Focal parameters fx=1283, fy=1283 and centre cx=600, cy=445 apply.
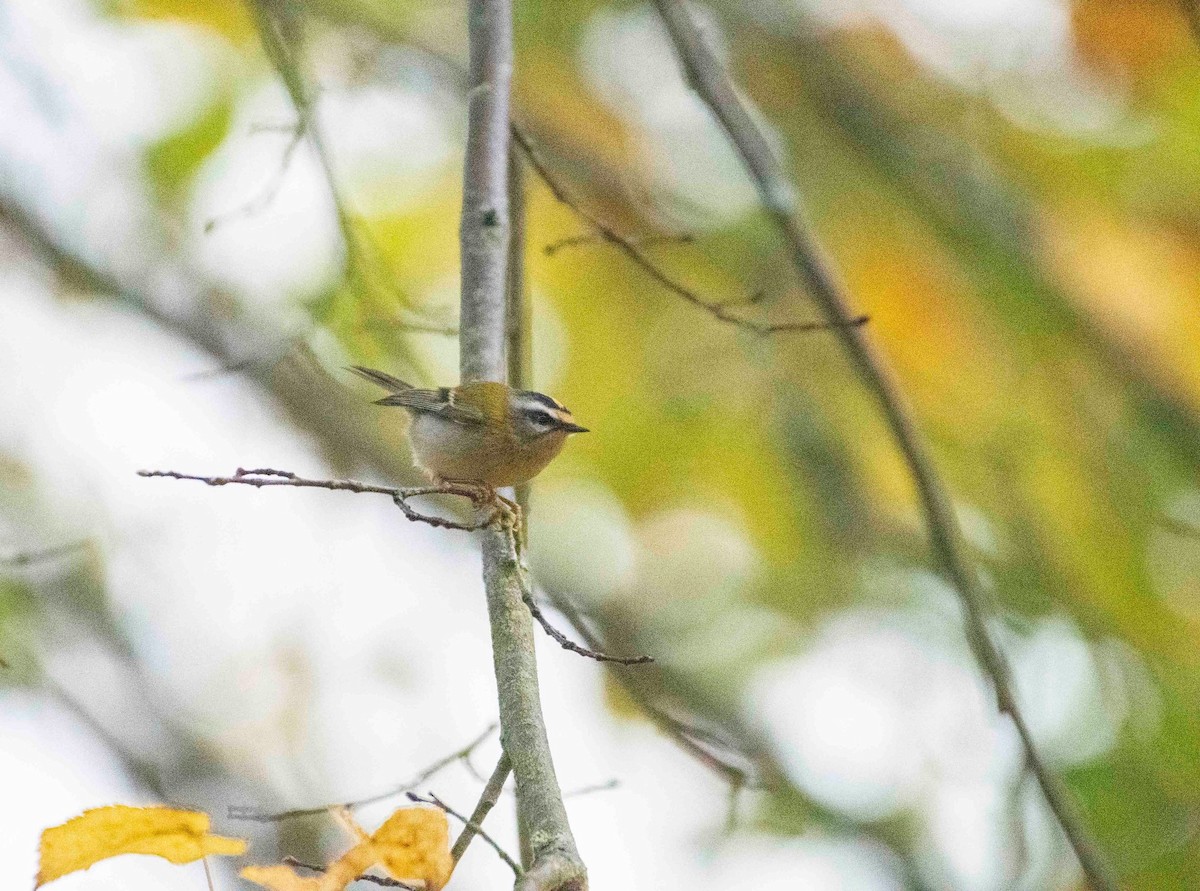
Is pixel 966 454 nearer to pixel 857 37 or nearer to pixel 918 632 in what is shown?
pixel 918 632

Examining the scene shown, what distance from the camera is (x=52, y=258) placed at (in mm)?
5582

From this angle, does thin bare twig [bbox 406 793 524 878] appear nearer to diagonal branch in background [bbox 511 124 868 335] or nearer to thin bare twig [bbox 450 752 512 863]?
thin bare twig [bbox 450 752 512 863]

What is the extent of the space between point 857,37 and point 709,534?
2.96 meters

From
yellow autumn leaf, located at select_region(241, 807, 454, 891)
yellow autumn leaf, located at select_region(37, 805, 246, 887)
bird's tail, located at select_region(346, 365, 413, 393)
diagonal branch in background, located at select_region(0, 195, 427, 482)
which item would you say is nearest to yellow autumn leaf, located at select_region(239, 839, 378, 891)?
yellow autumn leaf, located at select_region(241, 807, 454, 891)

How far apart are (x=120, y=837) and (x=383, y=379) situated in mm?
2946

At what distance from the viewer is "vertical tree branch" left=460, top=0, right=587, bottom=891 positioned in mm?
1956

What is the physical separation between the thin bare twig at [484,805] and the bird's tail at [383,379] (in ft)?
8.11

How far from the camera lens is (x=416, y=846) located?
185 cm

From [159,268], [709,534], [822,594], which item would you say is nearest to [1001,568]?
[822,594]

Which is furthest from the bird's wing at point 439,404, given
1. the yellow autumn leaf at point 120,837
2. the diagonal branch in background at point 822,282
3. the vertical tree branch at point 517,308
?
the yellow autumn leaf at point 120,837

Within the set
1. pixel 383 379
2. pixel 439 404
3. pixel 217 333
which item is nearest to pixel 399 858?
pixel 439 404

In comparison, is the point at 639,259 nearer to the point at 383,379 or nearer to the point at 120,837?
the point at 383,379

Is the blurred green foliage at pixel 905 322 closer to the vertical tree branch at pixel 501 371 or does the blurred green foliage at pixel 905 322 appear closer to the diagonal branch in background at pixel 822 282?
the diagonal branch in background at pixel 822 282

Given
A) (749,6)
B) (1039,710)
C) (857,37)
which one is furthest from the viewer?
(857,37)
